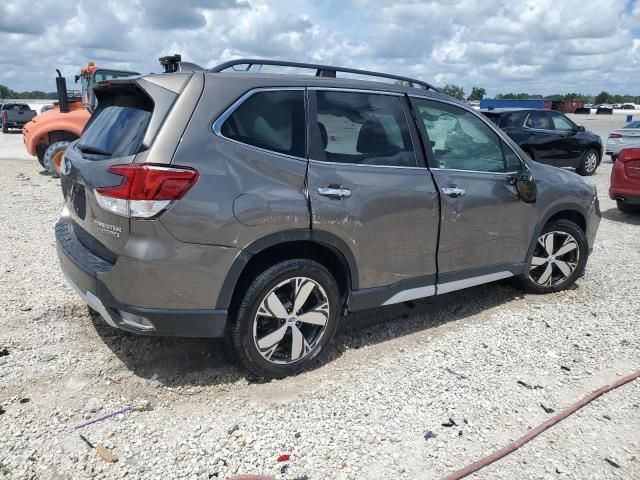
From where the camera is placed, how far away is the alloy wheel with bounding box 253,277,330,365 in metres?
3.47

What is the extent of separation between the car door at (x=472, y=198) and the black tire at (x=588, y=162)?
36.3ft

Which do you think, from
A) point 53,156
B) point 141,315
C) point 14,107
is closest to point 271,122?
point 141,315

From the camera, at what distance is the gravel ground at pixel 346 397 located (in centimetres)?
287

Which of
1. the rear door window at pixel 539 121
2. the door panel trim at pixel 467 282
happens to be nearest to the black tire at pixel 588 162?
the rear door window at pixel 539 121

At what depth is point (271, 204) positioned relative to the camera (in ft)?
10.8

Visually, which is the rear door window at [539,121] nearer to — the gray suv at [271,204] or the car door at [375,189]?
the gray suv at [271,204]

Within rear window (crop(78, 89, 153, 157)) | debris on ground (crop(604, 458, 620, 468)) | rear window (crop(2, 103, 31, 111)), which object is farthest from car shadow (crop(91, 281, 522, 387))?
rear window (crop(2, 103, 31, 111))

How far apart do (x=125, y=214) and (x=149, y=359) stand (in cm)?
123

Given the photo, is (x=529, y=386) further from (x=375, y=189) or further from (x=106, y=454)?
(x=106, y=454)

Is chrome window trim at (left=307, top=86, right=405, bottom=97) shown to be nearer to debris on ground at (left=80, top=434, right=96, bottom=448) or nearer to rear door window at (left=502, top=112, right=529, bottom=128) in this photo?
debris on ground at (left=80, top=434, right=96, bottom=448)

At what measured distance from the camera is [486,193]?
14.5 feet

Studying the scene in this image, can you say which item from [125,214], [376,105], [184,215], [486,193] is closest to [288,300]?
[184,215]

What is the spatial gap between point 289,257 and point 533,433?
173cm

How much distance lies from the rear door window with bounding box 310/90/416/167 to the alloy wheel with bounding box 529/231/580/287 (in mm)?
1866
